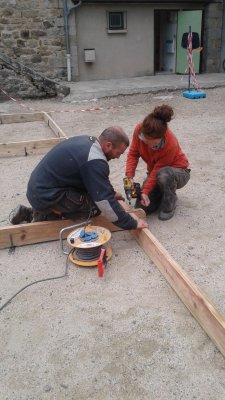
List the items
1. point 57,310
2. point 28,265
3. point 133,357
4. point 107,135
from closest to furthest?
point 133,357
point 57,310
point 107,135
point 28,265

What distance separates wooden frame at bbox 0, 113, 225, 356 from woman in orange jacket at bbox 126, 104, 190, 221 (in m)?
0.28

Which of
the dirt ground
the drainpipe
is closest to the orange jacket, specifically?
the dirt ground

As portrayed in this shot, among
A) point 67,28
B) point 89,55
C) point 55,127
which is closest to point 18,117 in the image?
point 55,127

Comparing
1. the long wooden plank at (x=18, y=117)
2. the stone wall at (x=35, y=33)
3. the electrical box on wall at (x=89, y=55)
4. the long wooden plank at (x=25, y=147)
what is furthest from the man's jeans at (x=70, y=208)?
the electrical box on wall at (x=89, y=55)

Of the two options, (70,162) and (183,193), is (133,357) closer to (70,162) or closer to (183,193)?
(70,162)

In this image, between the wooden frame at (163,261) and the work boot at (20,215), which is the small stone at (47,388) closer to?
the wooden frame at (163,261)

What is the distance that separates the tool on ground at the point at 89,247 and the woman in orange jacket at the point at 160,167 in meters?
0.60

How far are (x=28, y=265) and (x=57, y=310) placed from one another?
64cm

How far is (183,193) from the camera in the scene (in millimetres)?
4328

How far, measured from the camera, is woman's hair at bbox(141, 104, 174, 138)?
305cm

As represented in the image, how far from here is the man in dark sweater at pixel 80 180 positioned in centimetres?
282

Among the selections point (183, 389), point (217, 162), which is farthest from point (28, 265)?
point (217, 162)

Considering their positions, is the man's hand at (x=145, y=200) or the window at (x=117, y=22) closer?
the man's hand at (x=145, y=200)

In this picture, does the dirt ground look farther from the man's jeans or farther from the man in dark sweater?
the man in dark sweater
